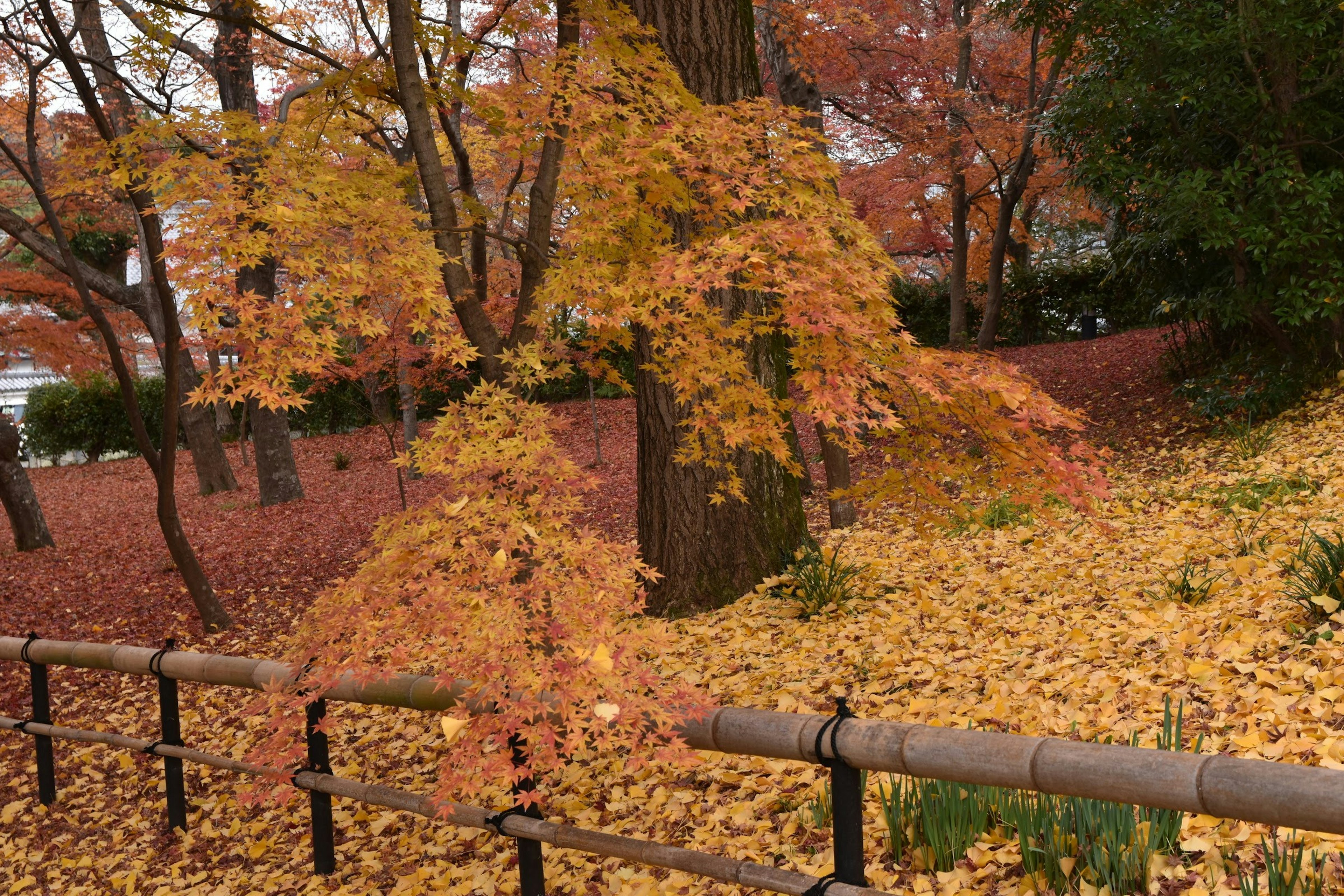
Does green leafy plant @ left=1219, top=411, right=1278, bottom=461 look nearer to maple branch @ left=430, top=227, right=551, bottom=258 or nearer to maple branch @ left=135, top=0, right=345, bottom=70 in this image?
maple branch @ left=430, top=227, right=551, bottom=258

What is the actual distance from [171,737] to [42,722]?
0.99 metres

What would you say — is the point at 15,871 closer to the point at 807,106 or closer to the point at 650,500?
the point at 650,500

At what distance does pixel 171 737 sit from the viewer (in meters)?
4.07

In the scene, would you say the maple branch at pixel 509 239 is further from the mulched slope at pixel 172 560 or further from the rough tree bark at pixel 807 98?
the mulched slope at pixel 172 560

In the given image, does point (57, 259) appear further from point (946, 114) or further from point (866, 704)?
point (946, 114)

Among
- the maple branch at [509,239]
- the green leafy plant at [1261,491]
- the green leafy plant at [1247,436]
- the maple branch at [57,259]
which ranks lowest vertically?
the green leafy plant at [1261,491]

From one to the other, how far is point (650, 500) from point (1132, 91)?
18.7 feet

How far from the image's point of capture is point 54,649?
14.1ft

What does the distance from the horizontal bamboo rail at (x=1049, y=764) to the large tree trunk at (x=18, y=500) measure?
8.32m

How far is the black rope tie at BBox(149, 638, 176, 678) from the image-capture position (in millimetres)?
3941

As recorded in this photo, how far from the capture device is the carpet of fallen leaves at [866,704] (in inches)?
127

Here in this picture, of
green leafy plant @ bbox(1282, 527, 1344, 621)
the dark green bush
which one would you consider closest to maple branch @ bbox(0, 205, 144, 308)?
green leafy plant @ bbox(1282, 527, 1344, 621)

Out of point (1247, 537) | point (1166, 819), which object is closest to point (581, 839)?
point (1166, 819)

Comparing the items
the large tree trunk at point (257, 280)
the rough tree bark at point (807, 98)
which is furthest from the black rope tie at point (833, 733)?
the large tree trunk at point (257, 280)
